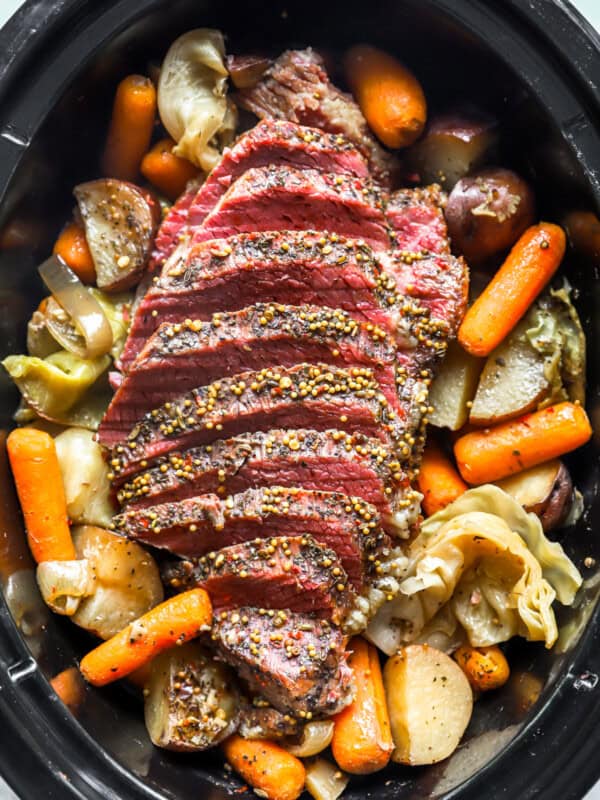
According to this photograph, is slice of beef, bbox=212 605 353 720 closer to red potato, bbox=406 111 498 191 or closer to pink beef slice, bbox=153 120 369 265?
pink beef slice, bbox=153 120 369 265

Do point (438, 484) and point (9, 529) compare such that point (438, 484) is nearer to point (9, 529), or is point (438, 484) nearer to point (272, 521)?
point (272, 521)

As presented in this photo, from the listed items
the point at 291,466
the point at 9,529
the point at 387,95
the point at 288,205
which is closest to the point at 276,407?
the point at 291,466

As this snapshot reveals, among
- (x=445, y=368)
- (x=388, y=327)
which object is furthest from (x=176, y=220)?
(x=445, y=368)

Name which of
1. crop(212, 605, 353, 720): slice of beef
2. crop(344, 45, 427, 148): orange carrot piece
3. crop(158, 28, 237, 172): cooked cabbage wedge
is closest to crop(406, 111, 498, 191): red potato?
crop(344, 45, 427, 148): orange carrot piece

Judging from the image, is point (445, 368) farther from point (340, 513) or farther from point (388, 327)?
point (340, 513)

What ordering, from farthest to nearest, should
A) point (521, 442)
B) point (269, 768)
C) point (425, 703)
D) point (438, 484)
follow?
point (438, 484) → point (521, 442) → point (425, 703) → point (269, 768)
